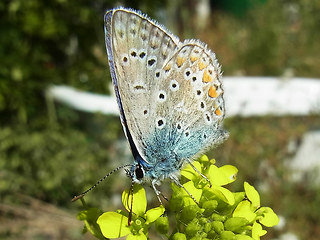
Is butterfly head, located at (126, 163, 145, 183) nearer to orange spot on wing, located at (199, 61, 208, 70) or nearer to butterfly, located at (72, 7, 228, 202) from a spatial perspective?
butterfly, located at (72, 7, 228, 202)

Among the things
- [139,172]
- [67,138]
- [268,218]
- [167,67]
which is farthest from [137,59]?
[67,138]

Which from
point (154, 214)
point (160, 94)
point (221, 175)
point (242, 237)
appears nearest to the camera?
point (242, 237)

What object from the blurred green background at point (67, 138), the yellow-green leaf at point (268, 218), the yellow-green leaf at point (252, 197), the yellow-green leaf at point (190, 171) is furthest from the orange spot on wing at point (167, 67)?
the blurred green background at point (67, 138)

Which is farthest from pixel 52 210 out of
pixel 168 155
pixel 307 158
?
pixel 307 158

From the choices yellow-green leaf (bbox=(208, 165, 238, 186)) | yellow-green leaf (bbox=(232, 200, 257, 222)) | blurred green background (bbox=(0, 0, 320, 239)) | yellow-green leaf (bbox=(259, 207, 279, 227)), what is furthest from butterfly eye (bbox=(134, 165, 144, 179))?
blurred green background (bbox=(0, 0, 320, 239))

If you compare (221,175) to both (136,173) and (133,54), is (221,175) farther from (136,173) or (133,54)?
(133,54)

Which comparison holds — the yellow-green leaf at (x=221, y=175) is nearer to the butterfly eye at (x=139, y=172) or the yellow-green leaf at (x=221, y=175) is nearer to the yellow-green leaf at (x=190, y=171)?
the yellow-green leaf at (x=190, y=171)

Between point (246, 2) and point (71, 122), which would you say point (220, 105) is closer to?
point (71, 122)
